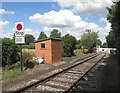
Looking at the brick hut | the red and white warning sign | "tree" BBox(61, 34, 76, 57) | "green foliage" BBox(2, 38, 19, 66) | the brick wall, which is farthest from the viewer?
"tree" BBox(61, 34, 76, 57)

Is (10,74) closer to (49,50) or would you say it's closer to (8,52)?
(8,52)

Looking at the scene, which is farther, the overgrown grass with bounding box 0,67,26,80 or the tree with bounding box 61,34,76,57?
the tree with bounding box 61,34,76,57

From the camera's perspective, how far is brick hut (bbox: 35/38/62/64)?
37.3 ft

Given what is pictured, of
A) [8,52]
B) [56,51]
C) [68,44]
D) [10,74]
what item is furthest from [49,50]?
[68,44]

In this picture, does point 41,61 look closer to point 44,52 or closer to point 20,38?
point 44,52

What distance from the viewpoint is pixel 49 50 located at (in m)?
11.4

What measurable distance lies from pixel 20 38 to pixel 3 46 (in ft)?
8.28

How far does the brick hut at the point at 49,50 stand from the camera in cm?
1138

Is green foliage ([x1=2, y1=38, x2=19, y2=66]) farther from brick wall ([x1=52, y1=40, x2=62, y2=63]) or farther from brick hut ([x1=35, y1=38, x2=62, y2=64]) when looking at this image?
brick wall ([x1=52, y1=40, x2=62, y2=63])

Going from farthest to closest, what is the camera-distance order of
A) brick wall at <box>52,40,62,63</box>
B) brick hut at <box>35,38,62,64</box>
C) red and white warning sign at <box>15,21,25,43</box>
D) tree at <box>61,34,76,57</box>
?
tree at <box>61,34,76,57</box>, brick wall at <box>52,40,62,63</box>, brick hut at <box>35,38,62,64</box>, red and white warning sign at <box>15,21,25,43</box>

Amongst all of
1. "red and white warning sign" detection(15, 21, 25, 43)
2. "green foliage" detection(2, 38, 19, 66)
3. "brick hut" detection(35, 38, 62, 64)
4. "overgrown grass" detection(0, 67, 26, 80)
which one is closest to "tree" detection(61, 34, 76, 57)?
"brick hut" detection(35, 38, 62, 64)

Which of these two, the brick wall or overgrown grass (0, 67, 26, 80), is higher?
the brick wall

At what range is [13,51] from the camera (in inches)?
387

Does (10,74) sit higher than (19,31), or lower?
lower
